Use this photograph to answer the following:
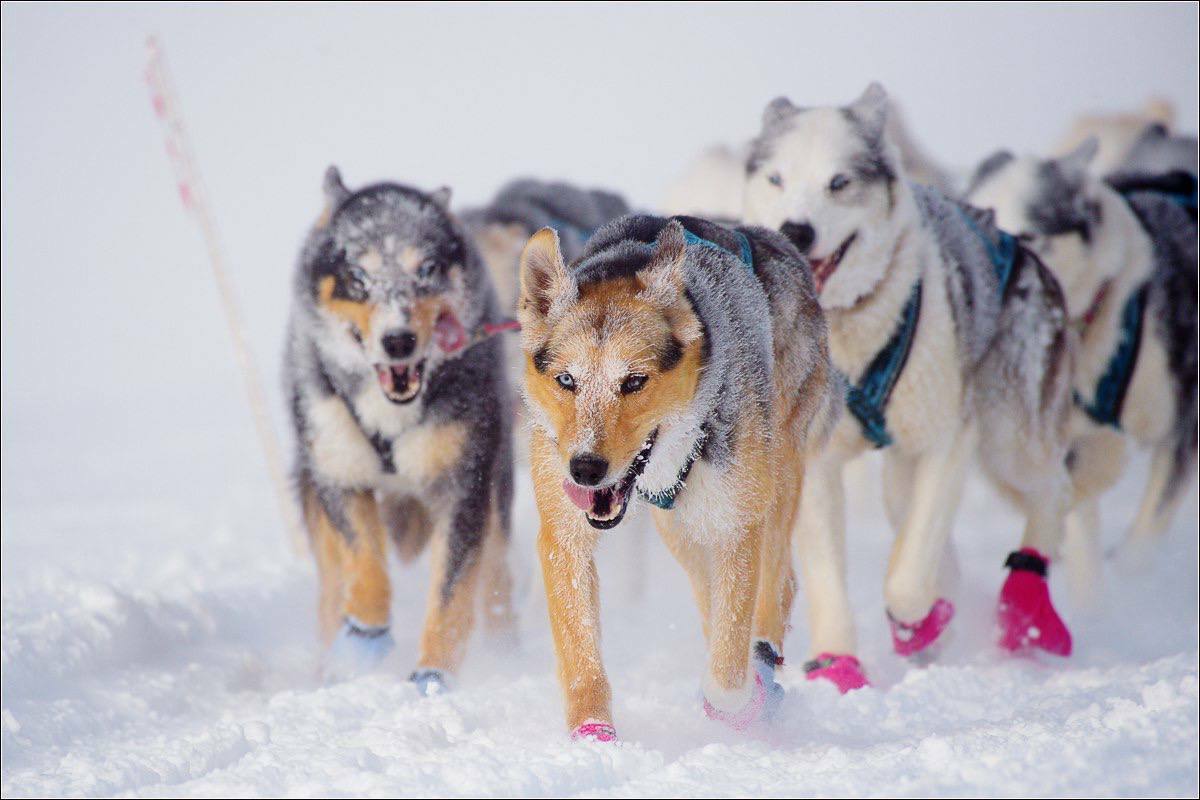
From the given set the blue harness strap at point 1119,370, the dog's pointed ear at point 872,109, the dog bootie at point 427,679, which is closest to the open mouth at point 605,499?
the dog bootie at point 427,679

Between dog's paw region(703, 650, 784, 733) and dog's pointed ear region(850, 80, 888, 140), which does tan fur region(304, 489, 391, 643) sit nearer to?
dog's paw region(703, 650, 784, 733)

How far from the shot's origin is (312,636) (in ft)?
18.2

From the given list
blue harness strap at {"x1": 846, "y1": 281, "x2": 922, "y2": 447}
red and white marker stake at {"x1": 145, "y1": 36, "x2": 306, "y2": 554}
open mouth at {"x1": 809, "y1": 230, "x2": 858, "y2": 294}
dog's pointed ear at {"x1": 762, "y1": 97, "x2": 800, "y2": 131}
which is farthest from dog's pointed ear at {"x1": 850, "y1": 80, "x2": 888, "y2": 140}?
red and white marker stake at {"x1": 145, "y1": 36, "x2": 306, "y2": 554}

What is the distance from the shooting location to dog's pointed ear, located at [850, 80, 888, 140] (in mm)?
4820

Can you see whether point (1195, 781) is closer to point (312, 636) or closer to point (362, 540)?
point (362, 540)

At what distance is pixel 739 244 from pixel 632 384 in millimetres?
867

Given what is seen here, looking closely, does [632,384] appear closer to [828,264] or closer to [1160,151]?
[828,264]

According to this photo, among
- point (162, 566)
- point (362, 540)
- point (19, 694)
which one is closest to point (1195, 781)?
point (362, 540)

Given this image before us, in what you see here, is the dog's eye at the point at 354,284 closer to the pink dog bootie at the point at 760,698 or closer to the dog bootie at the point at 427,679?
the dog bootie at the point at 427,679

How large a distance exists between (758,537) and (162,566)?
4321 millimetres

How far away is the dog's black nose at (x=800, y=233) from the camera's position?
14.7 feet

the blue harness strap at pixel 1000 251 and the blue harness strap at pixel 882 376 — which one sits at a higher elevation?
the blue harness strap at pixel 1000 251

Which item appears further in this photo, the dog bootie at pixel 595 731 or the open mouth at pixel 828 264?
the open mouth at pixel 828 264

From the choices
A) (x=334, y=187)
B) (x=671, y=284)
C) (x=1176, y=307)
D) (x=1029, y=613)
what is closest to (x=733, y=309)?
(x=671, y=284)
